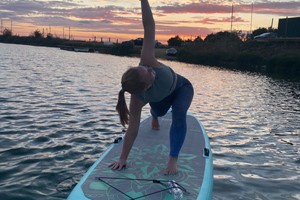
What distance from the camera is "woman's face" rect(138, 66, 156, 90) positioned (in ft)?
16.5

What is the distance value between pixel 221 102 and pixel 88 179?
14.6 metres

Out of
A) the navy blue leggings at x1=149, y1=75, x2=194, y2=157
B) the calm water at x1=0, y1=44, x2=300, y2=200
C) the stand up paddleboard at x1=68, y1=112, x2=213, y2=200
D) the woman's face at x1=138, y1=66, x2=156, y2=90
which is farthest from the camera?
the calm water at x1=0, y1=44, x2=300, y2=200

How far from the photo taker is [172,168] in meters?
5.69

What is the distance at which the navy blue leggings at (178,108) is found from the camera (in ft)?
19.1

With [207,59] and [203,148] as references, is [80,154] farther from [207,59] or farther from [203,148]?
[207,59]

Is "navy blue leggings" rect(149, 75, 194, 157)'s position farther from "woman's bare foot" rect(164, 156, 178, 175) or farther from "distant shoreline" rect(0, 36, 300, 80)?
"distant shoreline" rect(0, 36, 300, 80)

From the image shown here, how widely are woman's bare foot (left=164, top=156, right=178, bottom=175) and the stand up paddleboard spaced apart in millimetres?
76

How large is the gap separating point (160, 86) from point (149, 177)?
1.39 metres

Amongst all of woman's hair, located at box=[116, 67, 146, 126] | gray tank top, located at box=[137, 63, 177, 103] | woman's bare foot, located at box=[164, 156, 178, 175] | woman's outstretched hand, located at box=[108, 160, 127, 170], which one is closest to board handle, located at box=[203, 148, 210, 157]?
woman's bare foot, located at box=[164, 156, 178, 175]

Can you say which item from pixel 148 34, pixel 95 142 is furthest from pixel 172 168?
pixel 95 142

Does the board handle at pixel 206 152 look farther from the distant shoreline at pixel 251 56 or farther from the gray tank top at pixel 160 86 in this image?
the distant shoreline at pixel 251 56

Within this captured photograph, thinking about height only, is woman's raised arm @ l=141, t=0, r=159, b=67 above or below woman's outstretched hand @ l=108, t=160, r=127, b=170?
above

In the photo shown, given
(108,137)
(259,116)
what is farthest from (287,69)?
(108,137)

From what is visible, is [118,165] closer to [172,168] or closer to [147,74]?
[172,168]
